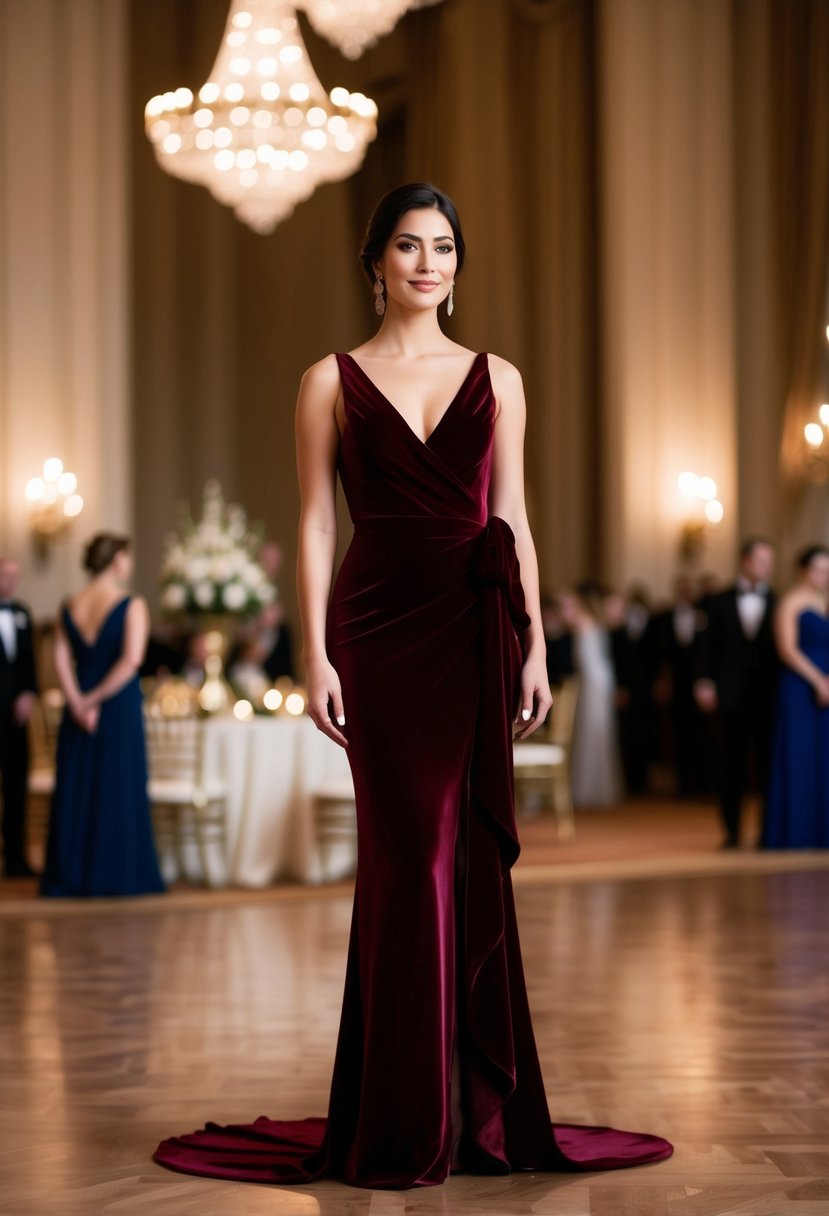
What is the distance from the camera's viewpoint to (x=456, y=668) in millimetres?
3111

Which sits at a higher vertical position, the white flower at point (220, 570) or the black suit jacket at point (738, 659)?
the white flower at point (220, 570)

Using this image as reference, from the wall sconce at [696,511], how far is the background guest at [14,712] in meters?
5.71

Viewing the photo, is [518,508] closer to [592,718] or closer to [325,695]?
[325,695]

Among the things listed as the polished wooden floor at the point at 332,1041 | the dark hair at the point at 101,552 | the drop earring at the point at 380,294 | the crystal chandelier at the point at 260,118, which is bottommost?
the polished wooden floor at the point at 332,1041

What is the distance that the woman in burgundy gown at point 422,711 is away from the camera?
3035 mm

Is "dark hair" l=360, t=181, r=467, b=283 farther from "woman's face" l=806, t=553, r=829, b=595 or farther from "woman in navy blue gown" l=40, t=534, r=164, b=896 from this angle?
"woman's face" l=806, t=553, r=829, b=595

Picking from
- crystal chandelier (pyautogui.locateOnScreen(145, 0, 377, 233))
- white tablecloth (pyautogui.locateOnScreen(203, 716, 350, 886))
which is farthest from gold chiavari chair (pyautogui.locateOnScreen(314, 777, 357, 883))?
crystal chandelier (pyautogui.locateOnScreen(145, 0, 377, 233))

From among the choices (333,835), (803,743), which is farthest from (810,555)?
(333,835)

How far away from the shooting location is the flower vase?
820cm

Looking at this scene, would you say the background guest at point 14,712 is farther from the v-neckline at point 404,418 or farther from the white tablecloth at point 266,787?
the v-neckline at point 404,418

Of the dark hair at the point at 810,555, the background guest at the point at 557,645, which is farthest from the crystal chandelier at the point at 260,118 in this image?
the background guest at the point at 557,645

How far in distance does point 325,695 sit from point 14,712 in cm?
554

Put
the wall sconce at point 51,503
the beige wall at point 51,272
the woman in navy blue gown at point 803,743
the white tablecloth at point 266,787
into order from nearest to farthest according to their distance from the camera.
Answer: the white tablecloth at point 266,787
the woman in navy blue gown at point 803,743
the wall sconce at point 51,503
the beige wall at point 51,272

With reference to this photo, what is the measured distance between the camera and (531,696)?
10.4ft
